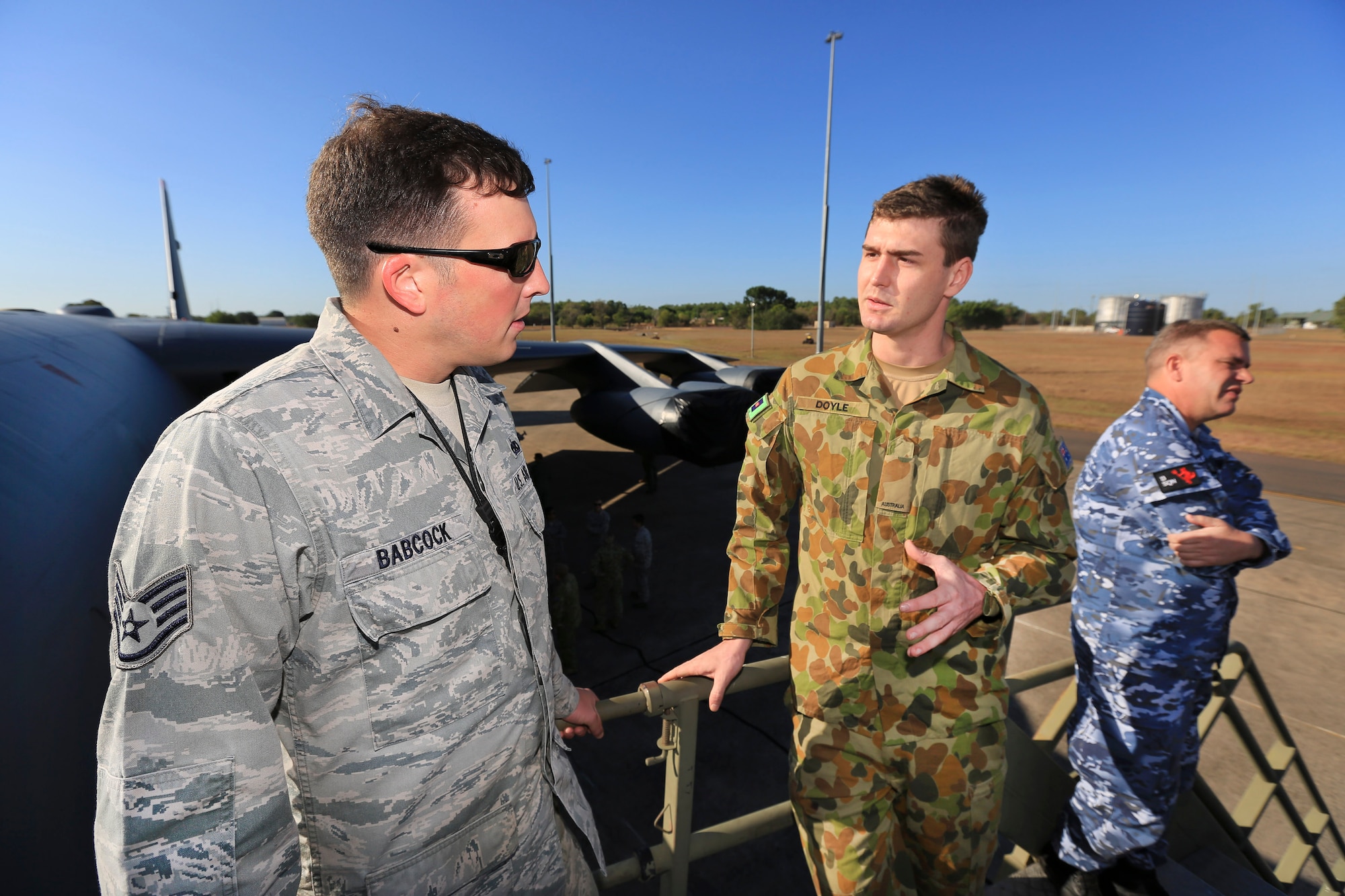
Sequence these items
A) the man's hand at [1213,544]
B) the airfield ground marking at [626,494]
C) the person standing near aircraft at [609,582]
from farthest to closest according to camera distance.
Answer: the airfield ground marking at [626,494]
the person standing near aircraft at [609,582]
the man's hand at [1213,544]

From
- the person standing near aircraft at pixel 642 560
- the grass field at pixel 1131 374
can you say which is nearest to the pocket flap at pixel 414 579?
the person standing near aircraft at pixel 642 560

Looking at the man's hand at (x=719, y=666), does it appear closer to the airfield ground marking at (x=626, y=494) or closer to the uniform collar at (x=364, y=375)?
the uniform collar at (x=364, y=375)

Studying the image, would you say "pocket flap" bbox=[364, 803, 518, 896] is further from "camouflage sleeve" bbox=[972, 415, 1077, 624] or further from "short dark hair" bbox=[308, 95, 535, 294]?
"camouflage sleeve" bbox=[972, 415, 1077, 624]

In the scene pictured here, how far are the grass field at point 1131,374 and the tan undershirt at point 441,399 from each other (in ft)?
54.2

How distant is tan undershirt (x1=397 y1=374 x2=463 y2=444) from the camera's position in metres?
1.59

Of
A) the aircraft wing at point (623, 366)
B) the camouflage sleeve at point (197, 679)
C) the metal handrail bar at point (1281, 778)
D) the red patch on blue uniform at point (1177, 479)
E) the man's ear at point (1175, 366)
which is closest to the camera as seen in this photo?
the camouflage sleeve at point (197, 679)

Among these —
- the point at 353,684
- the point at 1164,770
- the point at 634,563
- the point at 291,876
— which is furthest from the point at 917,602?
the point at 634,563

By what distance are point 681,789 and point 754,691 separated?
4592 millimetres

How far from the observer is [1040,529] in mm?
1908

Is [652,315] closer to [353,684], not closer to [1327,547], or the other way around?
[1327,547]

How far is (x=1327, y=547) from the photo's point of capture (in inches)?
384

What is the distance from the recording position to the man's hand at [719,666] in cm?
196

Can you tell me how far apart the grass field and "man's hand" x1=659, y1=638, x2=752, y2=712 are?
1599cm

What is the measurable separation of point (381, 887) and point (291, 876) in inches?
10.9
